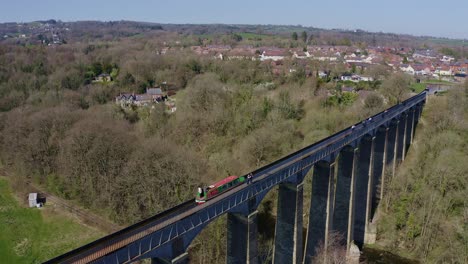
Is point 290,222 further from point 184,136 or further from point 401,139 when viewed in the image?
point 184,136

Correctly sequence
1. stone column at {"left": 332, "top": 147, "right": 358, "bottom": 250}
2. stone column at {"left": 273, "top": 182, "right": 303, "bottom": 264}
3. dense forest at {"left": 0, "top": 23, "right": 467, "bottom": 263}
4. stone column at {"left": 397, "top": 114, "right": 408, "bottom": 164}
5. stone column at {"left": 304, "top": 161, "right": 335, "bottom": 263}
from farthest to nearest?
1. stone column at {"left": 397, "top": 114, "right": 408, "bottom": 164}
2. dense forest at {"left": 0, "top": 23, "right": 467, "bottom": 263}
3. stone column at {"left": 332, "top": 147, "right": 358, "bottom": 250}
4. stone column at {"left": 304, "top": 161, "right": 335, "bottom": 263}
5. stone column at {"left": 273, "top": 182, "right": 303, "bottom": 264}

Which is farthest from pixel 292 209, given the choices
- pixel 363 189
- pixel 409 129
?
pixel 409 129

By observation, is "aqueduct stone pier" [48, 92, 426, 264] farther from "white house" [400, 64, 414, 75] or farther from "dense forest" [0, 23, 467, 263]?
"white house" [400, 64, 414, 75]

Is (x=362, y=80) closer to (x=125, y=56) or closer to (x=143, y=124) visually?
(x=143, y=124)

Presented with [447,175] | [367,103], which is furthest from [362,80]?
[447,175]

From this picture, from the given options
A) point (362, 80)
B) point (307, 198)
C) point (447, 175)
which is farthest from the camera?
point (362, 80)

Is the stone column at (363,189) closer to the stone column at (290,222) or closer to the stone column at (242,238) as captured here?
the stone column at (290,222)

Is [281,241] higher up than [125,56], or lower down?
lower down

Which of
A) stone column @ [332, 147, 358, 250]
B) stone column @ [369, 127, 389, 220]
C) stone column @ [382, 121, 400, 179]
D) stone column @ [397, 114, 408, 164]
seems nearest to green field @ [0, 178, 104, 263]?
stone column @ [332, 147, 358, 250]
